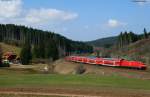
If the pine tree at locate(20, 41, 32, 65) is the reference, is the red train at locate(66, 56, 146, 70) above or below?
below

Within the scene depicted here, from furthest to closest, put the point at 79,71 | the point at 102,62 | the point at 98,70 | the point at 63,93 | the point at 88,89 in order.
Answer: the point at 102,62 < the point at 79,71 < the point at 98,70 < the point at 88,89 < the point at 63,93

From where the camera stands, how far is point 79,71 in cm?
9531

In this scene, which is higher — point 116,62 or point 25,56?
point 25,56

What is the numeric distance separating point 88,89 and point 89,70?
50.2 metres

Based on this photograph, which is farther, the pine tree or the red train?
the pine tree

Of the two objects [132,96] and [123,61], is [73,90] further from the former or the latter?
[123,61]

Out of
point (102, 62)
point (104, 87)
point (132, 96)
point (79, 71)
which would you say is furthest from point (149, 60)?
point (132, 96)

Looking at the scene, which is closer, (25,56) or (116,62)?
(116,62)

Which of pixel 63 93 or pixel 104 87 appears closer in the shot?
pixel 63 93

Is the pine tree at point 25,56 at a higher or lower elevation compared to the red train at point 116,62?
higher

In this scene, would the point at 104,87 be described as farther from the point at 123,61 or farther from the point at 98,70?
the point at 123,61

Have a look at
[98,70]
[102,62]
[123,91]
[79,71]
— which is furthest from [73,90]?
[102,62]

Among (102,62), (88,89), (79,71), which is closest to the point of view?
(88,89)

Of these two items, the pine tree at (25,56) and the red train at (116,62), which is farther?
the pine tree at (25,56)
